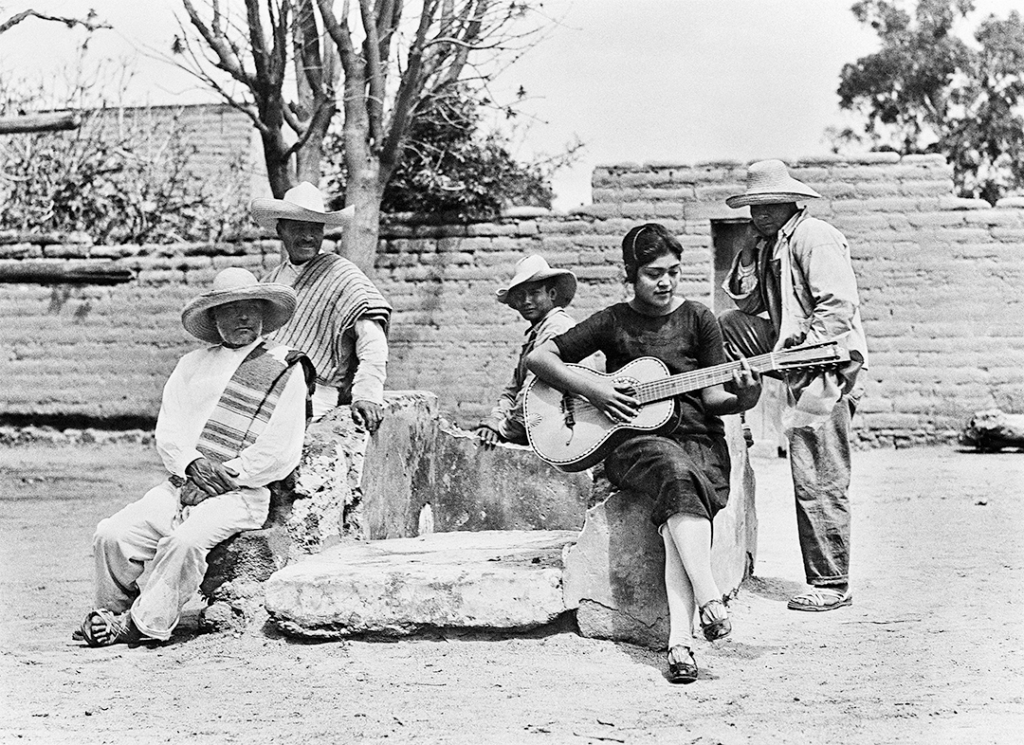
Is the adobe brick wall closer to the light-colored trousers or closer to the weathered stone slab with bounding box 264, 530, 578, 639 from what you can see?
the light-colored trousers

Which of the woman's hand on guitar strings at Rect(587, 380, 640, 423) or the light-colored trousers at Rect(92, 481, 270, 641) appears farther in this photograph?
the light-colored trousers at Rect(92, 481, 270, 641)

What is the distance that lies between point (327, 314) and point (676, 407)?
198 centimetres

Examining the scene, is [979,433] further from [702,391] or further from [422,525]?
[702,391]

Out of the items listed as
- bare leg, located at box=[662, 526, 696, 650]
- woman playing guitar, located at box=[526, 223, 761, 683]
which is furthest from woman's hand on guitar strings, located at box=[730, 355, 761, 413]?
bare leg, located at box=[662, 526, 696, 650]

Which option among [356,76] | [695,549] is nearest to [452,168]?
[356,76]

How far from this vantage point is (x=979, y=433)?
1110 centimetres

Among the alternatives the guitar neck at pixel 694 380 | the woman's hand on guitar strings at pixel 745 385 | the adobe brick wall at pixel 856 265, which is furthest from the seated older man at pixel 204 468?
the adobe brick wall at pixel 856 265

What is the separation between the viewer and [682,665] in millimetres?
4531

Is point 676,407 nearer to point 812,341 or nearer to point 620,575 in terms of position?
point 620,575

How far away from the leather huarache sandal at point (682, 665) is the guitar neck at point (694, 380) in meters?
0.91

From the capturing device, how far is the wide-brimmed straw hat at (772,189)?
5653mm

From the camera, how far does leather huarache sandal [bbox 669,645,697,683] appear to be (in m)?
4.53

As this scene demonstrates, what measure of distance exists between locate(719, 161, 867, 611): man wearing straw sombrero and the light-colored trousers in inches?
86.8

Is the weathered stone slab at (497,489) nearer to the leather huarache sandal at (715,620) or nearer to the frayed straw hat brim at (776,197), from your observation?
the frayed straw hat brim at (776,197)
